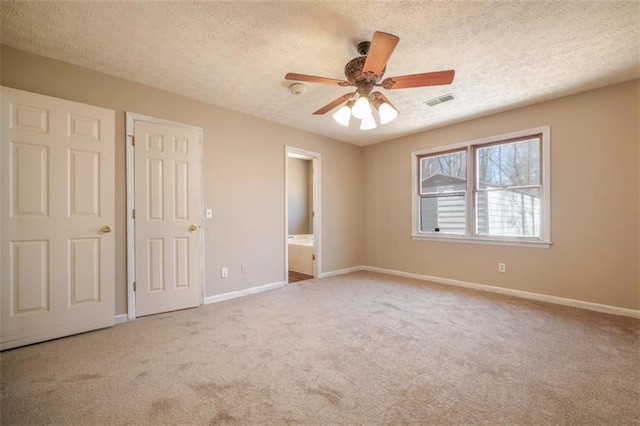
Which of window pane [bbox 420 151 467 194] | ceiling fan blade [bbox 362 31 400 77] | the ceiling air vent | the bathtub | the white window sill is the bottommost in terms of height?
the bathtub

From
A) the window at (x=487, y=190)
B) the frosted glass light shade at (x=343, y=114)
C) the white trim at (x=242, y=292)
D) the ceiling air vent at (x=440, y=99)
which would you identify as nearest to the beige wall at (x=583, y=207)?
the window at (x=487, y=190)

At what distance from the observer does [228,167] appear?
380 centimetres

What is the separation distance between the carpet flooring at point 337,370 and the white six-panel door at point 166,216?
296 mm

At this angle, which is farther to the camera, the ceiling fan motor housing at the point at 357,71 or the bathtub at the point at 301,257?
the bathtub at the point at 301,257

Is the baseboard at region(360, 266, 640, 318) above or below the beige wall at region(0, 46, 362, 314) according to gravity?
below

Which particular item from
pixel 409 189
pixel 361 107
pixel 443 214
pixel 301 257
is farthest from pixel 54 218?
pixel 443 214

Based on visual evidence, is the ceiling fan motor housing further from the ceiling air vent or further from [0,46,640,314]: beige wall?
[0,46,640,314]: beige wall

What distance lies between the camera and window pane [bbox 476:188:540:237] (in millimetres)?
3732

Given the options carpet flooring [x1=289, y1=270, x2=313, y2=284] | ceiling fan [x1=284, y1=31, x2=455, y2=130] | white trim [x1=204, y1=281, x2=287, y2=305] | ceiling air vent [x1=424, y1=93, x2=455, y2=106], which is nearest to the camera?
ceiling fan [x1=284, y1=31, x2=455, y2=130]

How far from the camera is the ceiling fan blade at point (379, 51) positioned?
5.45 feet

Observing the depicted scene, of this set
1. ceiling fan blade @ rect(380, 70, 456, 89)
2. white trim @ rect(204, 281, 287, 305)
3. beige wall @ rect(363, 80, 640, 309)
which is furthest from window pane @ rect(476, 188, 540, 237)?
white trim @ rect(204, 281, 287, 305)

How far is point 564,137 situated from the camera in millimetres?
3438

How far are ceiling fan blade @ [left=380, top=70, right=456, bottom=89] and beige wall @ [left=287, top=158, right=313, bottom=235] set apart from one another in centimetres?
575

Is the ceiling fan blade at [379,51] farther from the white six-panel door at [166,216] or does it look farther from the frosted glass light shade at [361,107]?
the white six-panel door at [166,216]
